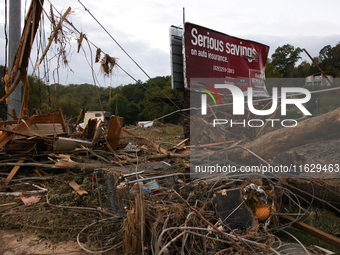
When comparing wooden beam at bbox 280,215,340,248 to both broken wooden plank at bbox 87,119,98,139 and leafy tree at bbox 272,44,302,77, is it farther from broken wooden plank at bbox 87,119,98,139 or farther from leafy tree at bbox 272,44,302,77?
leafy tree at bbox 272,44,302,77

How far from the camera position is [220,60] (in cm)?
857

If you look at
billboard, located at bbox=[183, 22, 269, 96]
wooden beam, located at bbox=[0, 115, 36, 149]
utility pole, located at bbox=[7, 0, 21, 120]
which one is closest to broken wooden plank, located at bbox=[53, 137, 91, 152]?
wooden beam, located at bbox=[0, 115, 36, 149]

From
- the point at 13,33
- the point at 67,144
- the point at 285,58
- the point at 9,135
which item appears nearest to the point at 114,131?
the point at 67,144

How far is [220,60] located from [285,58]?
45649 mm

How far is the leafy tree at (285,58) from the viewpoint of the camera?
46994 millimetres

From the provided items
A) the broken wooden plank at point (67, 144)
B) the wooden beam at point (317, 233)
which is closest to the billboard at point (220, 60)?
the broken wooden plank at point (67, 144)

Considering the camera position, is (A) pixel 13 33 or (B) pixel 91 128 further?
(B) pixel 91 128

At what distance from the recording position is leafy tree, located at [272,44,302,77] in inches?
1850

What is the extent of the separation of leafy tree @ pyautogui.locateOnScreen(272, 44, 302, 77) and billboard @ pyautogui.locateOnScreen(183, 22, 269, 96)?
41573mm

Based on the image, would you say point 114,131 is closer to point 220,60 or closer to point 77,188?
point 77,188

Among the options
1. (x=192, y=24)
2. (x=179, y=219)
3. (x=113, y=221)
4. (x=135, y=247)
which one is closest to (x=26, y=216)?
(x=113, y=221)

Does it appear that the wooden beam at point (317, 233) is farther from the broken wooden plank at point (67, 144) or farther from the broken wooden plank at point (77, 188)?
the broken wooden plank at point (67, 144)

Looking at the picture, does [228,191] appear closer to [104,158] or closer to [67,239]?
[67,239]

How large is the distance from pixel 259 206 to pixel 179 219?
1.34 m
